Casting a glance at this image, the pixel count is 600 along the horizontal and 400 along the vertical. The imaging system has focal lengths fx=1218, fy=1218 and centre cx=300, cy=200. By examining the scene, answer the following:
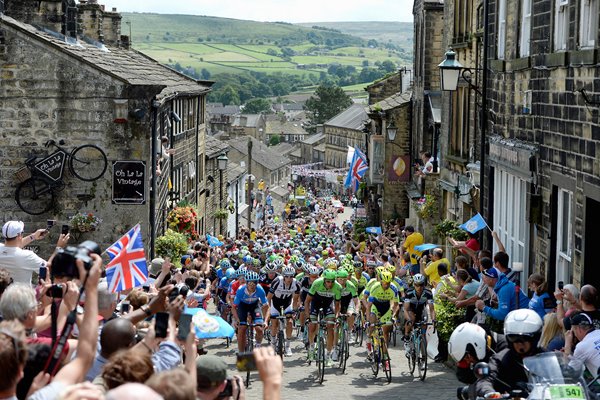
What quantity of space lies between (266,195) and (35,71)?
98.6 meters

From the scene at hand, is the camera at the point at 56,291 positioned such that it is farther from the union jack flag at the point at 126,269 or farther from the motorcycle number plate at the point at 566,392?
the union jack flag at the point at 126,269

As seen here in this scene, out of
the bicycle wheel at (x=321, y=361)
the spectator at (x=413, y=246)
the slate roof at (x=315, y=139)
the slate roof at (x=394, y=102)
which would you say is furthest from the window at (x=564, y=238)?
the slate roof at (x=315, y=139)

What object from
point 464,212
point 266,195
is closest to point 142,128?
point 464,212

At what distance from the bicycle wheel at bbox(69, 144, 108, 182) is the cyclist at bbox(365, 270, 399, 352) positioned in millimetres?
8613

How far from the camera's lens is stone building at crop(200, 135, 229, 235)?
53.0 meters

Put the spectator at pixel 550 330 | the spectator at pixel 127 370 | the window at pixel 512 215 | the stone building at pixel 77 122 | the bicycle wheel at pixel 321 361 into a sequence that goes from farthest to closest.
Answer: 1. the stone building at pixel 77 122
2. the window at pixel 512 215
3. the bicycle wheel at pixel 321 361
4. the spectator at pixel 550 330
5. the spectator at pixel 127 370

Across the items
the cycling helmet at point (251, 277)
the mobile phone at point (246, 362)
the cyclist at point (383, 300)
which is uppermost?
the mobile phone at point (246, 362)

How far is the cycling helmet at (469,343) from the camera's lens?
912 centimetres

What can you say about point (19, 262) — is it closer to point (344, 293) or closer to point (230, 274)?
point (344, 293)

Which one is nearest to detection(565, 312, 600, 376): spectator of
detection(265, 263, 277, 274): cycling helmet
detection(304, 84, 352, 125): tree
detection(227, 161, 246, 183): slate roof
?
detection(265, 263, 277, 274): cycling helmet

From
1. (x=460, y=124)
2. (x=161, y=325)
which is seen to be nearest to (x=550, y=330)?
(x=161, y=325)

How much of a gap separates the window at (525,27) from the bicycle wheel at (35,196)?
1092 centimetres

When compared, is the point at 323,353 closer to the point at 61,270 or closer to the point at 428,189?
the point at 61,270

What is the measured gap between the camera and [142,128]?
83.1 ft
